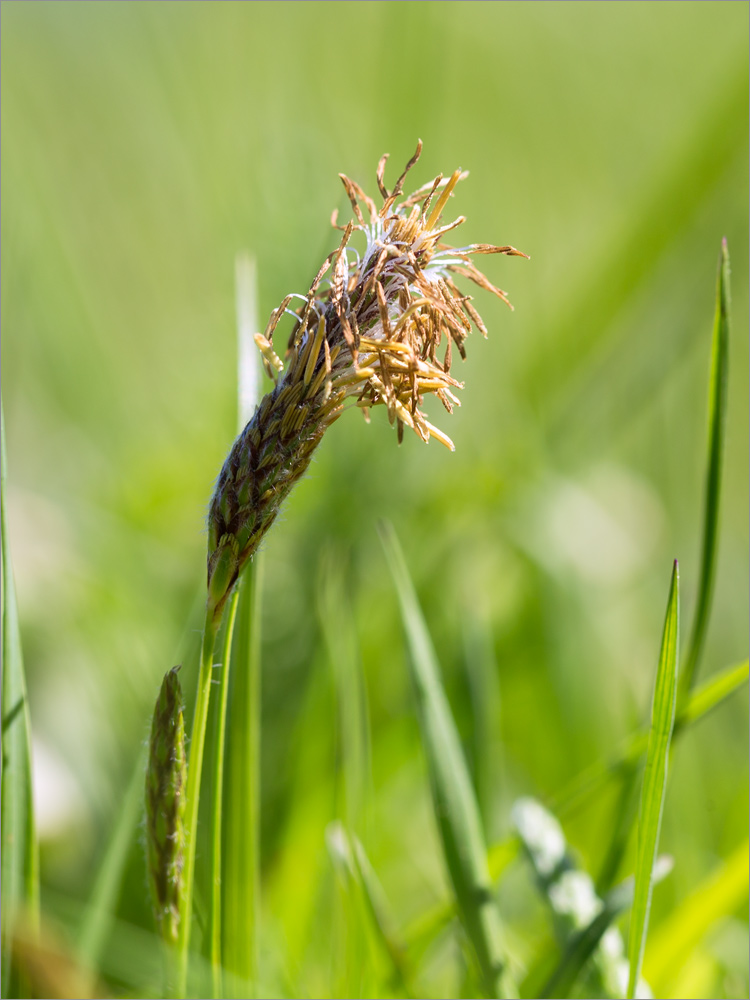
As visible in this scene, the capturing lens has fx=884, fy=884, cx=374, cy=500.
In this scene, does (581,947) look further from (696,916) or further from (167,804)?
(167,804)

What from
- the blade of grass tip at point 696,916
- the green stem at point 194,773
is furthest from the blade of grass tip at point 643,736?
the green stem at point 194,773

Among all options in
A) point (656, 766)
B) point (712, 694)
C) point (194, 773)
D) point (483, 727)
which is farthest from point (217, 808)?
point (483, 727)

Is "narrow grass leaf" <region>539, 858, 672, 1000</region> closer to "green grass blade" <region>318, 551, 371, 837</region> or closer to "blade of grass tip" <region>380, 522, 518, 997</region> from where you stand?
"blade of grass tip" <region>380, 522, 518, 997</region>

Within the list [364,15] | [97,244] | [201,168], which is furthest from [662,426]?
[364,15]

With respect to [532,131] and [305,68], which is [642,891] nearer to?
[305,68]

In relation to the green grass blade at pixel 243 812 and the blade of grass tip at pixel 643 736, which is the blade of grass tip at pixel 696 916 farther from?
the green grass blade at pixel 243 812

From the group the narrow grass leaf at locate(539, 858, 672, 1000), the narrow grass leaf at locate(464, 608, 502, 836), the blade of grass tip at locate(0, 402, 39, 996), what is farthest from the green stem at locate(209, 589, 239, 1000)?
the narrow grass leaf at locate(464, 608, 502, 836)
